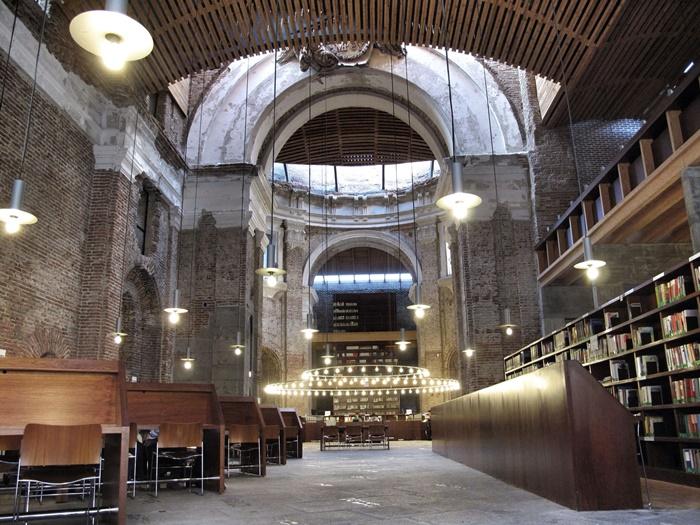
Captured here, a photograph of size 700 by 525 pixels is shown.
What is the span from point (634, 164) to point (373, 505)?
691cm

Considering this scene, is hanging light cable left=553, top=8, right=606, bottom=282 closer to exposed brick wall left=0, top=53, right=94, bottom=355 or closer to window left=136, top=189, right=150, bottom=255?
exposed brick wall left=0, top=53, right=94, bottom=355

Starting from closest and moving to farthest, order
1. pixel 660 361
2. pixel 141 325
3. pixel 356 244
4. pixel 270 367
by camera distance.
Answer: pixel 660 361 → pixel 141 325 → pixel 270 367 → pixel 356 244

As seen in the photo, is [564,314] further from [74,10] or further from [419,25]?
[74,10]

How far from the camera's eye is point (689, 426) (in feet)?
19.7


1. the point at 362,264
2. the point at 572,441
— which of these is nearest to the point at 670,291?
the point at 572,441

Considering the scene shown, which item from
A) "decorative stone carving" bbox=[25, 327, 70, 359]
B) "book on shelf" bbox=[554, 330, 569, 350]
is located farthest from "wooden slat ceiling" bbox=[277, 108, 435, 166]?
"decorative stone carving" bbox=[25, 327, 70, 359]

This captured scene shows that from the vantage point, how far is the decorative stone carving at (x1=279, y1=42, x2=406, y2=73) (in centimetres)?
1536

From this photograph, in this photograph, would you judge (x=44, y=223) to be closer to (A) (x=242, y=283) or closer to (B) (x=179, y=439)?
(B) (x=179, y=439)

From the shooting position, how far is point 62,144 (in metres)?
9.98

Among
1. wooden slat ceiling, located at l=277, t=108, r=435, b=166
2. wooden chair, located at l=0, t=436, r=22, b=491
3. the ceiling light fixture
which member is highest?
wooden slat ceiling, located at l=277, t=108, r=435, b=166

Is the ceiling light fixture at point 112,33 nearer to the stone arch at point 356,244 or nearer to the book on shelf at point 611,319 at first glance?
the book on shelf at point 611,319

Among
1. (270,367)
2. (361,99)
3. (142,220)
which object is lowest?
(270,367)

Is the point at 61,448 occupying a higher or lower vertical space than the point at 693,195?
lower

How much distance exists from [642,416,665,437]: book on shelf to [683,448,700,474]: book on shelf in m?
0.43
